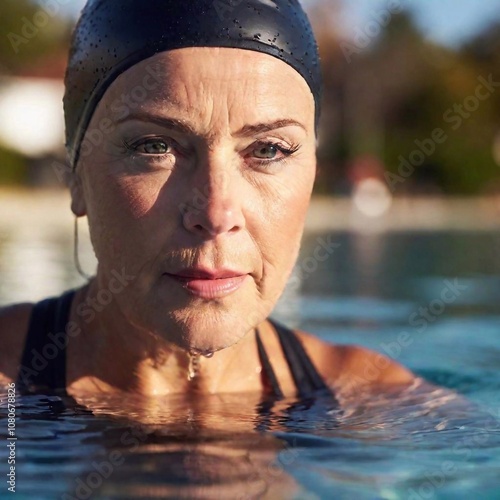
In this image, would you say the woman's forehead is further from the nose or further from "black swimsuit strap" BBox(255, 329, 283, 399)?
"black swimsuit strap" BBox(255, 329, 283, 399)

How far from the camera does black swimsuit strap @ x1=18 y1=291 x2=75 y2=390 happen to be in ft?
10.3

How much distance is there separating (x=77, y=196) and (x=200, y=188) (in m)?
0.68

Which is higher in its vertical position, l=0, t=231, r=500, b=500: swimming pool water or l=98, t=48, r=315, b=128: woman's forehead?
A: l=98, t=48, r=315, b=128: woman's forehead

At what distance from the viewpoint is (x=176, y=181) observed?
266 cm

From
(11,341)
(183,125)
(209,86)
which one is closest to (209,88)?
(209,86)

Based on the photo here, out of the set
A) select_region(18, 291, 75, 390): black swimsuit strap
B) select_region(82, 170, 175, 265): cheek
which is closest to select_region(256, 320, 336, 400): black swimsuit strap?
select_region(18, 291, 75, 390): black swimsuit strap

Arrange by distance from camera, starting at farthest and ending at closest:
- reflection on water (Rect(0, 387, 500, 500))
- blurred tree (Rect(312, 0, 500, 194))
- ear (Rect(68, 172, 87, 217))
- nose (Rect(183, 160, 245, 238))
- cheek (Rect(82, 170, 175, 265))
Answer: blurred tree (Rect(312, 0, 500, 194)), ear (Rect(68, 172, 87, 217)), cheek (Rect(82, 170, 175, 265)), nose (Rect(183, 160, 245, 238)), reflection on water (Rect(0, 387, 500, 500))

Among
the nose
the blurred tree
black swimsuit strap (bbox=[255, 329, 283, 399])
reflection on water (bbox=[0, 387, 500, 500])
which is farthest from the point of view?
the blurred tree

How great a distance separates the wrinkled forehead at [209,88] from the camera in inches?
104

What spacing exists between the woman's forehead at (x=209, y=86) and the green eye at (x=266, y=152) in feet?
0.33

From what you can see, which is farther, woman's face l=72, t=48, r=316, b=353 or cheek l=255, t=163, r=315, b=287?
cheek l=255, t=163, r=315, b=287

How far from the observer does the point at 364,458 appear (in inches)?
103

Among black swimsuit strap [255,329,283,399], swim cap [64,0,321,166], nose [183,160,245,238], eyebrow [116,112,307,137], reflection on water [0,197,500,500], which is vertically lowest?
reflection on water [0,197,500,500]

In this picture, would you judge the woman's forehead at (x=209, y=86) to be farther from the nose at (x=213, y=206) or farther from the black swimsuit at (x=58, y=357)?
the black swimsuit at (x=58, y=357)
